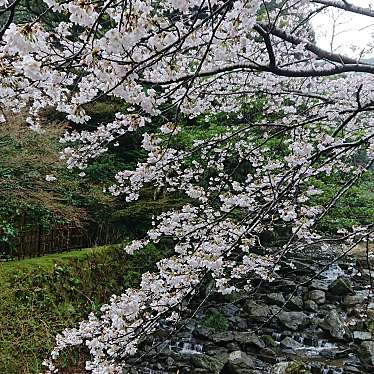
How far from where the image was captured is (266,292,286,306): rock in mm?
8453

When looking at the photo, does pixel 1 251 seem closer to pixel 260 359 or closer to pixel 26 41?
pixel 260 359

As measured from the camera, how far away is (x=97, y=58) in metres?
1.79

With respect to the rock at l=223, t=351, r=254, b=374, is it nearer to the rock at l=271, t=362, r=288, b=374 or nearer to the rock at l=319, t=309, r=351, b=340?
the rock at l=271, t=362, r=288, b=374

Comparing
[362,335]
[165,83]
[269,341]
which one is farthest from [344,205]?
[165,83]

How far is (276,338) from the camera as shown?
724 cm

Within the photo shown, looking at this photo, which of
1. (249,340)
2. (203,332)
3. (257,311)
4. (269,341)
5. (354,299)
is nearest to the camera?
(249,340)

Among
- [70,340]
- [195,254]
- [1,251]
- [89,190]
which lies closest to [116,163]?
[89,190]

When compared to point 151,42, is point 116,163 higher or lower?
higher

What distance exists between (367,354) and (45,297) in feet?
14.9

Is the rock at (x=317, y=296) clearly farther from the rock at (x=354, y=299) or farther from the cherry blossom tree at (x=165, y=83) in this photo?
the cherry blossom tree at (x=165, y=83)

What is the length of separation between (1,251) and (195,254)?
4135 millimetres

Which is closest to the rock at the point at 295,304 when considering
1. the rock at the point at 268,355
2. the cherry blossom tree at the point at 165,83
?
the rock at the point at 268,355

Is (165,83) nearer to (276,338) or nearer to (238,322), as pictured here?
(276,338)

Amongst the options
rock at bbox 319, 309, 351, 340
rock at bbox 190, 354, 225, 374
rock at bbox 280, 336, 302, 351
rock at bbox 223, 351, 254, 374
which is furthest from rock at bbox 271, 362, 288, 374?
rock at bbox 319, 309, 351, 340
